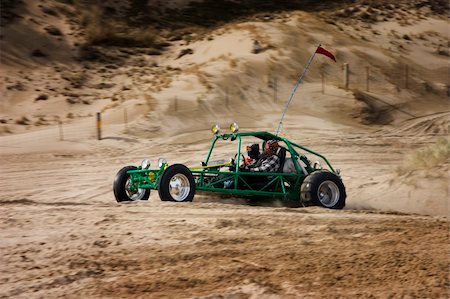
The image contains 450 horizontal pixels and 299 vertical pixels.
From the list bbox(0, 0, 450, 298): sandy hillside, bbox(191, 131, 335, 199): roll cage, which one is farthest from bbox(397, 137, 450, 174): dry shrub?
bbox(191, 131, 335, 199): roll cage

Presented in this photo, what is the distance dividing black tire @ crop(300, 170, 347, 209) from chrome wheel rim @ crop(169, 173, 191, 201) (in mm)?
1744

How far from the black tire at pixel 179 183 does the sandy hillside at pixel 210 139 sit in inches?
24.7

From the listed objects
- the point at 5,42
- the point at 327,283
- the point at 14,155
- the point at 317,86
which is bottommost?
the point at 327,283

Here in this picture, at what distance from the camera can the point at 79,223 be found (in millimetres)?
8484

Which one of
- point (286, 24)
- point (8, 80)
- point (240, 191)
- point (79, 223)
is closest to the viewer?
point (79, 223)

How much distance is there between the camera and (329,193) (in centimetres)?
1153

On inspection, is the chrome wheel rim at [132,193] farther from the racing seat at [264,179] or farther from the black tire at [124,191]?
the racing seat at [264,179]

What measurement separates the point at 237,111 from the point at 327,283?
1762cm

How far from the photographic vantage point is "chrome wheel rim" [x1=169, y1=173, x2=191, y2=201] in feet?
35.6

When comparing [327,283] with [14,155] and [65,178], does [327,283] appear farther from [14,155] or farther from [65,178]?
[14,155]

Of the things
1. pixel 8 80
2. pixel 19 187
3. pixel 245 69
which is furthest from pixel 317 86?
pixel 19 187

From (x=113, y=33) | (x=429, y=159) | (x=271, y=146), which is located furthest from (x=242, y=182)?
(x=113, y=33)

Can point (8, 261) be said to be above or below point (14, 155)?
below

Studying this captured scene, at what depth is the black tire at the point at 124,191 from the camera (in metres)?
11.7
